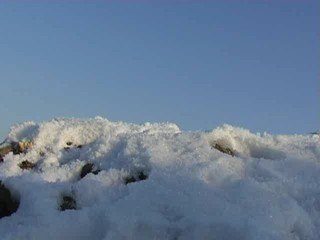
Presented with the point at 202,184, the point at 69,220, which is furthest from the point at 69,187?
the point at 202,184

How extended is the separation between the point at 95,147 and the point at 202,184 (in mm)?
3712

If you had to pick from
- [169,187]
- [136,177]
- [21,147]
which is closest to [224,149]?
[136,177]

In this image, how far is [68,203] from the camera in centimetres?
1112

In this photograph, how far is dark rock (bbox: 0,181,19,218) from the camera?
11497 millimetres

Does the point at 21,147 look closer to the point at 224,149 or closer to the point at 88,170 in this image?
the point at 88,170

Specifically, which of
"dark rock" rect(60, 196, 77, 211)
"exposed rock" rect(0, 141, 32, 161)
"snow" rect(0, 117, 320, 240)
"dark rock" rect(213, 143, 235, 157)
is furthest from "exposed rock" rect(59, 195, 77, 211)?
"dark rock" rect(213, 143, 235, 157)

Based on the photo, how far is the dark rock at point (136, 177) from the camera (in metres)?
11.7

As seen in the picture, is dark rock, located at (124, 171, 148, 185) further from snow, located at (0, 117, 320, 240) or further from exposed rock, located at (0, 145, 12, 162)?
exposed rock, located at (0, 145, 12, 162)

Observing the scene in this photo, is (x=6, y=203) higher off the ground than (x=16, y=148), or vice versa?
(x=16, y=148)

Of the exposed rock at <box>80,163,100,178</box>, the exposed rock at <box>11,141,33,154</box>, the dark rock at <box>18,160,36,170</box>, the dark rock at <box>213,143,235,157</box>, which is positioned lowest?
the exposed rock at <box>80,163,100,178</box>

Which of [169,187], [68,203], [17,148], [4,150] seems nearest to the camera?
[169,187]

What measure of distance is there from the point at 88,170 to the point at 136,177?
147 centimetres

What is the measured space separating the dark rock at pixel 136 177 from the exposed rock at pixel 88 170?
1.01m

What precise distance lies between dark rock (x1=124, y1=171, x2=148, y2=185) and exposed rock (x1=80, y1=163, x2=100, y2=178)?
101cm
